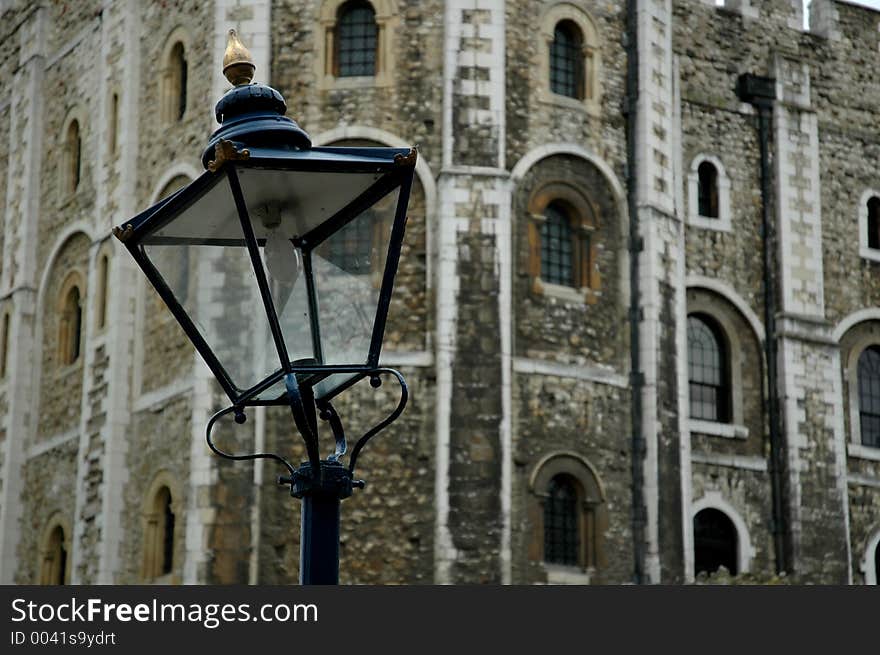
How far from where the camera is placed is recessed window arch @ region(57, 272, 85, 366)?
29986 mm

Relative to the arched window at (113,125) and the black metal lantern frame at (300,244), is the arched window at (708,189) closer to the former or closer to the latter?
the arched window at (113,125)

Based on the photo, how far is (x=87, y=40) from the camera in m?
30.7

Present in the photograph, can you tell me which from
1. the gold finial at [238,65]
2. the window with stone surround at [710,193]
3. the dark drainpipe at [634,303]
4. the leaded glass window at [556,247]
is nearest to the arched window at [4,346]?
the leaded glass window at [556,247]

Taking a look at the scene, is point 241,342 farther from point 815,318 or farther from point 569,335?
point 815,318

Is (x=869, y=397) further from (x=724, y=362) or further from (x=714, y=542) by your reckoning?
(x=714, y=542)

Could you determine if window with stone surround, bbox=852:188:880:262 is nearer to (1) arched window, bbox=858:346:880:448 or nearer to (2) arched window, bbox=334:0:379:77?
(1) arched window, bbox=858:346:880:448

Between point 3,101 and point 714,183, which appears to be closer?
point 714,183

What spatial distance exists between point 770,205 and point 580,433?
6.76m

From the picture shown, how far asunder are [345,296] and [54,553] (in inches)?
900

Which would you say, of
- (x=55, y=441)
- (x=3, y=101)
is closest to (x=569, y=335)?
(x=55, y=441)

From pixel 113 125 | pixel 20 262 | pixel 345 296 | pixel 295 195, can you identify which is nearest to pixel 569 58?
pixel 113 125

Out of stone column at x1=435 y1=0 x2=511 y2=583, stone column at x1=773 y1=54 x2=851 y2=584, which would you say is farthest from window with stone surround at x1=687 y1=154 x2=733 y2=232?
stone column at x1=435 y1=0 x2=511 y2=583

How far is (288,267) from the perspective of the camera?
7543 millimetres

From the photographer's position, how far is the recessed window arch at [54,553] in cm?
2905
